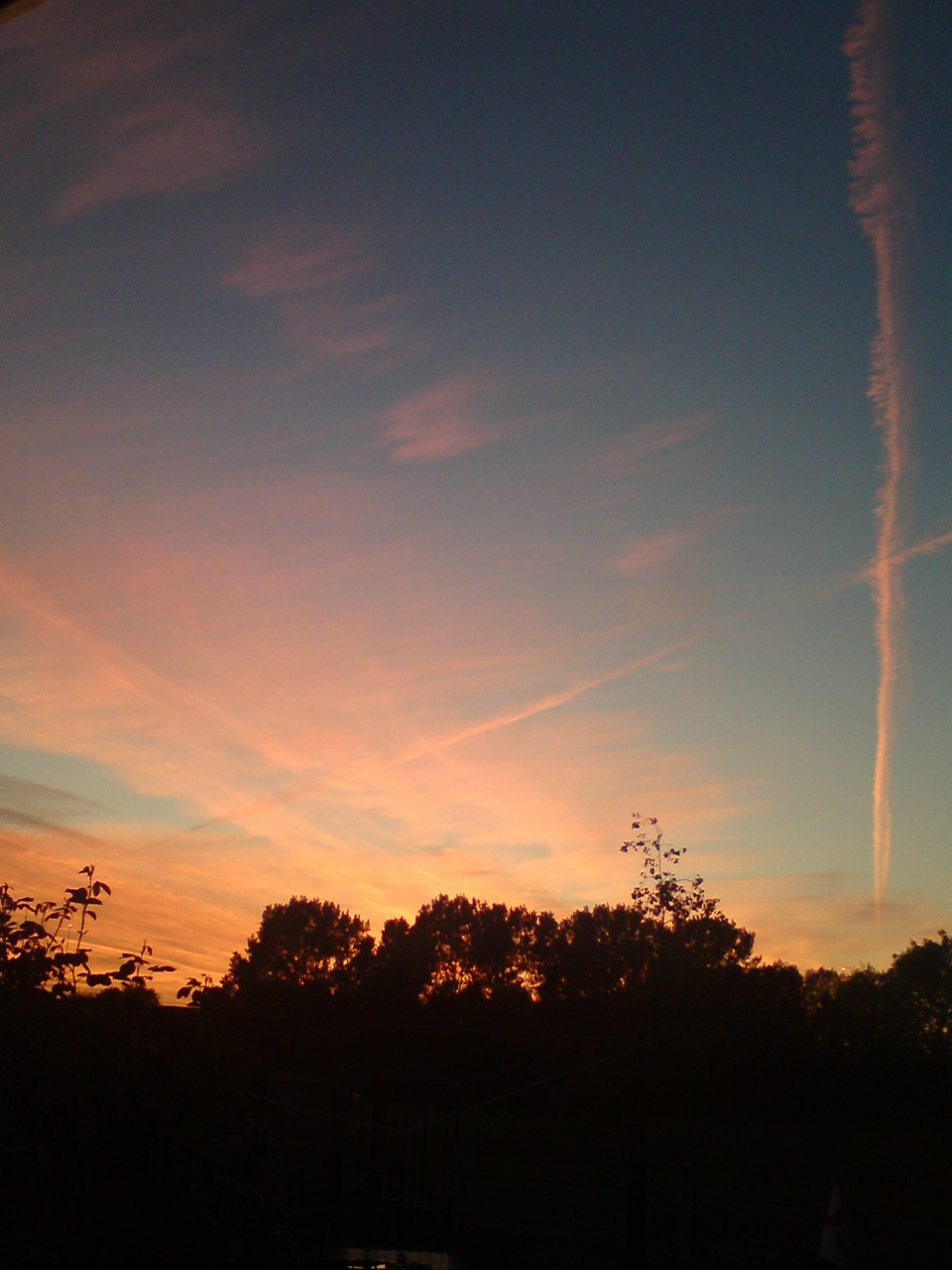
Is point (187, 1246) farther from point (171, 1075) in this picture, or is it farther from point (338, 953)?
point (338, 953)

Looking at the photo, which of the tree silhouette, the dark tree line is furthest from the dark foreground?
the tree silhouette

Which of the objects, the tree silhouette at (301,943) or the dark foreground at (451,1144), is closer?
the dark foreground at (451,1144)

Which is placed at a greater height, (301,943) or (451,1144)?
(301,943)

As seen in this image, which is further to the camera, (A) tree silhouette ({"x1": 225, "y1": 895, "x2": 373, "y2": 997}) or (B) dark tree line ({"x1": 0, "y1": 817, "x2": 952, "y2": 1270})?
(A) tree silhouette ({"x1": 225, "y1": 895, "x2": 373, "y2": 997})

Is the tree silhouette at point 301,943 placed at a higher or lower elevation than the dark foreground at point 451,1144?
higher

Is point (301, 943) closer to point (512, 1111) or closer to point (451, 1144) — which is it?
point (512, 1111)

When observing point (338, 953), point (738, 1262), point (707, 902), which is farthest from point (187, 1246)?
point (338, 953)

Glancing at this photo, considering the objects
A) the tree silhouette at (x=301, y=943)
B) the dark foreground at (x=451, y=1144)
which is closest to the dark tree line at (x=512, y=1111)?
the dark foreground at (x=451, y=1144)

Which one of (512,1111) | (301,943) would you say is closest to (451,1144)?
(512,1111)

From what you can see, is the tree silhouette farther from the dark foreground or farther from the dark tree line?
the dark foreground

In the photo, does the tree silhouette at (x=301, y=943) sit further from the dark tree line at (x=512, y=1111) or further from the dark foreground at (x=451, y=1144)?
the dark foreground at (x=451, y=1144)

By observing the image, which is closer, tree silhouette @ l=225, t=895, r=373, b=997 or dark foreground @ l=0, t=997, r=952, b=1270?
dark foreground @ l=0, t=997, r=952, b=1270

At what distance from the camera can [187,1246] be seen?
4109 millimetres

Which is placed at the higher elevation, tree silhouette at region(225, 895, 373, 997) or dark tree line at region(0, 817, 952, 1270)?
tree silhouette at region(225, 895, 373, 997)
